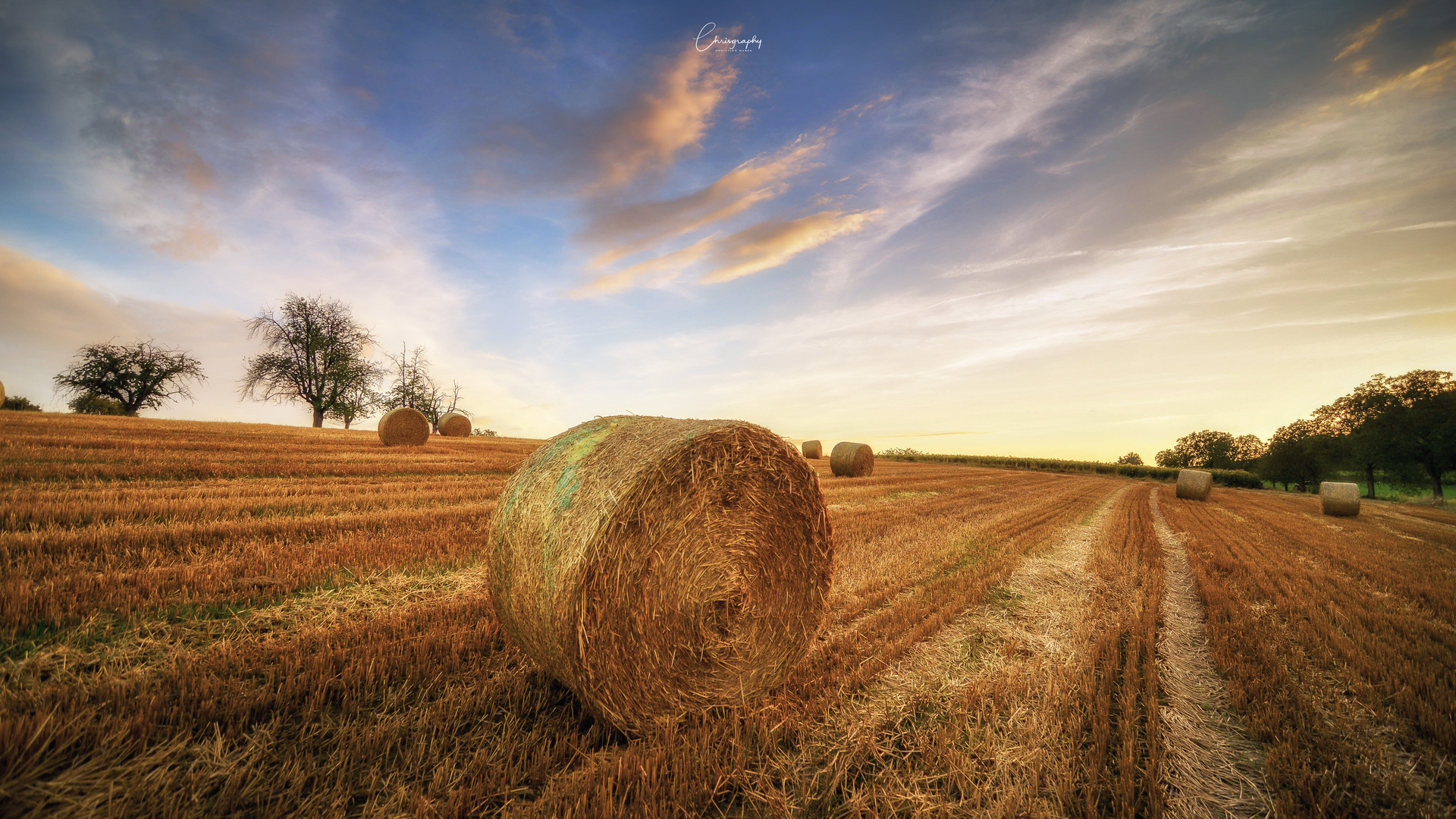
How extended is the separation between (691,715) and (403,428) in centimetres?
2126

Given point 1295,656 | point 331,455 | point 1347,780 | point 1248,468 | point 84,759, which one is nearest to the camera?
point 84,759

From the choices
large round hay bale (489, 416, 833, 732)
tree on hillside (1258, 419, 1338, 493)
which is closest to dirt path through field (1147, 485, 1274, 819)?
large round hay bale (489, 416, 833, 732)

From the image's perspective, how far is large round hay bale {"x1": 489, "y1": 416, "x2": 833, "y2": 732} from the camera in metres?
3.15

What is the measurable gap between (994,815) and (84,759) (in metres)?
4.26

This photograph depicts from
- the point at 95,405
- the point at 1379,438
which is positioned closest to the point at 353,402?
the point at 95,405

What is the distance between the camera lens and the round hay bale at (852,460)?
2208cm

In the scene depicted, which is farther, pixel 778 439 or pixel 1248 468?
pixel 1248 468

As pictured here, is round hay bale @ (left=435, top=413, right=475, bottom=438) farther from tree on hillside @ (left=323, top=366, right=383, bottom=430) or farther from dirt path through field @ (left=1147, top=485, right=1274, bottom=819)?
dirt path through field @ (left=1147, top=485, right=1274, bottom=819)

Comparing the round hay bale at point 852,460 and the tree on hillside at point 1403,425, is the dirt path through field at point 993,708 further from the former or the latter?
the tree on hillside at point 1403,425

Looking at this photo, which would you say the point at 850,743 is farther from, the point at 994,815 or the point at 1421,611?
the point at 1421,611

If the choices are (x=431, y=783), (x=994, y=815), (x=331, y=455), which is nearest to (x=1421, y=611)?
(x=994, y=815)

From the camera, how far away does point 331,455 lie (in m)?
14.3

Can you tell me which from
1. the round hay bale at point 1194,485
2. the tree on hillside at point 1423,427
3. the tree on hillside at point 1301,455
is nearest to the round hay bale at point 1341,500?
the round hay bale at point 1194,485

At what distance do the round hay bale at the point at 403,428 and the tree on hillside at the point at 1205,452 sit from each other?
288ft
